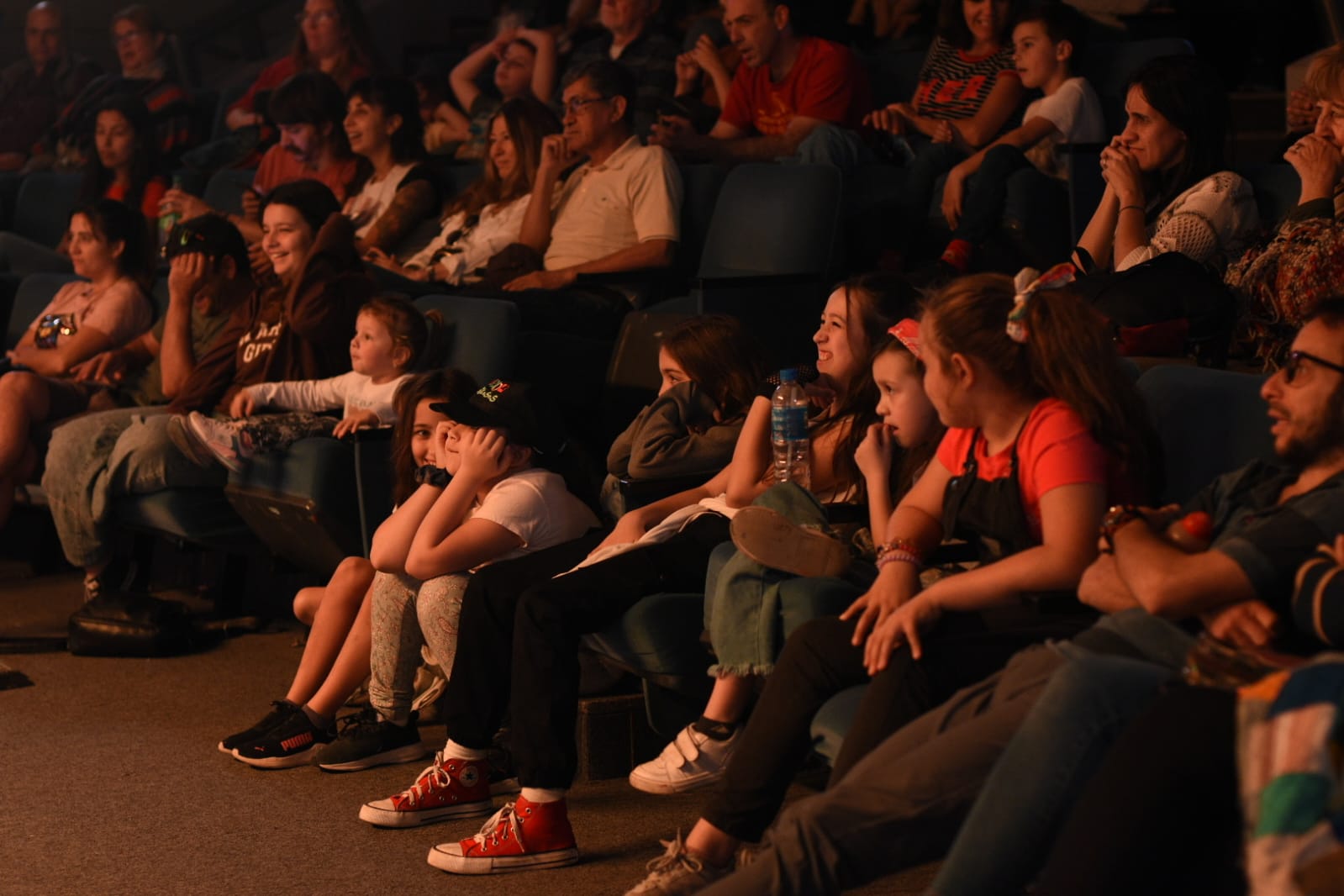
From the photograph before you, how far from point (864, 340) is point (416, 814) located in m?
1.14

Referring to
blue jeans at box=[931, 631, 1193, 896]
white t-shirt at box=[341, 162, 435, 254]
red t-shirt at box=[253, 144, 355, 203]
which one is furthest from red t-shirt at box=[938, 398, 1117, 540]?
red t-shirt at box=[253, 144, 355, 203]

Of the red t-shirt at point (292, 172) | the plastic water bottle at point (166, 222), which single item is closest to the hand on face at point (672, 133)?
the red t-shirt at point (292, 172)

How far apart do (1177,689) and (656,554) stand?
1.24m

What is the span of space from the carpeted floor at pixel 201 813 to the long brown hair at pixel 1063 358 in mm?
774

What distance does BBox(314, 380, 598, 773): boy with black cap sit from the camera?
10.5 ft

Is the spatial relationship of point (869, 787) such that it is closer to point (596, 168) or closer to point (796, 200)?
point (796, 200)

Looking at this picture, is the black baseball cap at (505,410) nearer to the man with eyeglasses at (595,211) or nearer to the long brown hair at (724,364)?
the long brown hair at (724,364)

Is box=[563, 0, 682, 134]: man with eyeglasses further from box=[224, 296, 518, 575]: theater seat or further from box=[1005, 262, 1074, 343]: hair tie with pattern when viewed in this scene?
box=[1005, 262, 1074, 343]: hair tie with pattern

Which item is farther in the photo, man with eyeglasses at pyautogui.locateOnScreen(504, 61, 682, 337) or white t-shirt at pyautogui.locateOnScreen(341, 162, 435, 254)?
white t-shirt at pyautogui.locateOnScreen(341, 162, 435, 254)

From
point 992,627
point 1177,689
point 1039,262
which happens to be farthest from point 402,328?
point 1177,689

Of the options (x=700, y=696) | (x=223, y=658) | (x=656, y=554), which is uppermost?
(x=656, y=554)

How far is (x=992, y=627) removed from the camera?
239 centimetres

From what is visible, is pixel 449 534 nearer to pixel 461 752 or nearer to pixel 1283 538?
pixel 461 752

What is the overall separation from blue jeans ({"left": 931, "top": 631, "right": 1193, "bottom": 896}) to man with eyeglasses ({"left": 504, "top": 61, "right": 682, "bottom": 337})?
8.85ft
